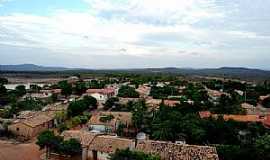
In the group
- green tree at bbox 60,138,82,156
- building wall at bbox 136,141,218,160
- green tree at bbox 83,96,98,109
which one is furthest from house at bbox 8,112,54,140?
building wall at bbox 136,141,218,160

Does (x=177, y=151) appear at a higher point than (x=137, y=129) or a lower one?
higher

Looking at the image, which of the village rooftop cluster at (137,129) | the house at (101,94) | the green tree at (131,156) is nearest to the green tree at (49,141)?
the village rooftop cluster at (137,129)

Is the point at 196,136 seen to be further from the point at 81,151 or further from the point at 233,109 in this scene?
the point at 233,109

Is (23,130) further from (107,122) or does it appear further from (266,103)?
(266,103)

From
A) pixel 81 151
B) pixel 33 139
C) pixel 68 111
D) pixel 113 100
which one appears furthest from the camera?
pixel 113 100

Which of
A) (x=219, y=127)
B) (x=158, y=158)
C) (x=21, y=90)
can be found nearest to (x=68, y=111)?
(x=219, y=127)

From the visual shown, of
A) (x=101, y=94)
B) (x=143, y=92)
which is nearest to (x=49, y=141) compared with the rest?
(x=101, y=94)

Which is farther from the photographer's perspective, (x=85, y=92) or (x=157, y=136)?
(x=85, y=92)
